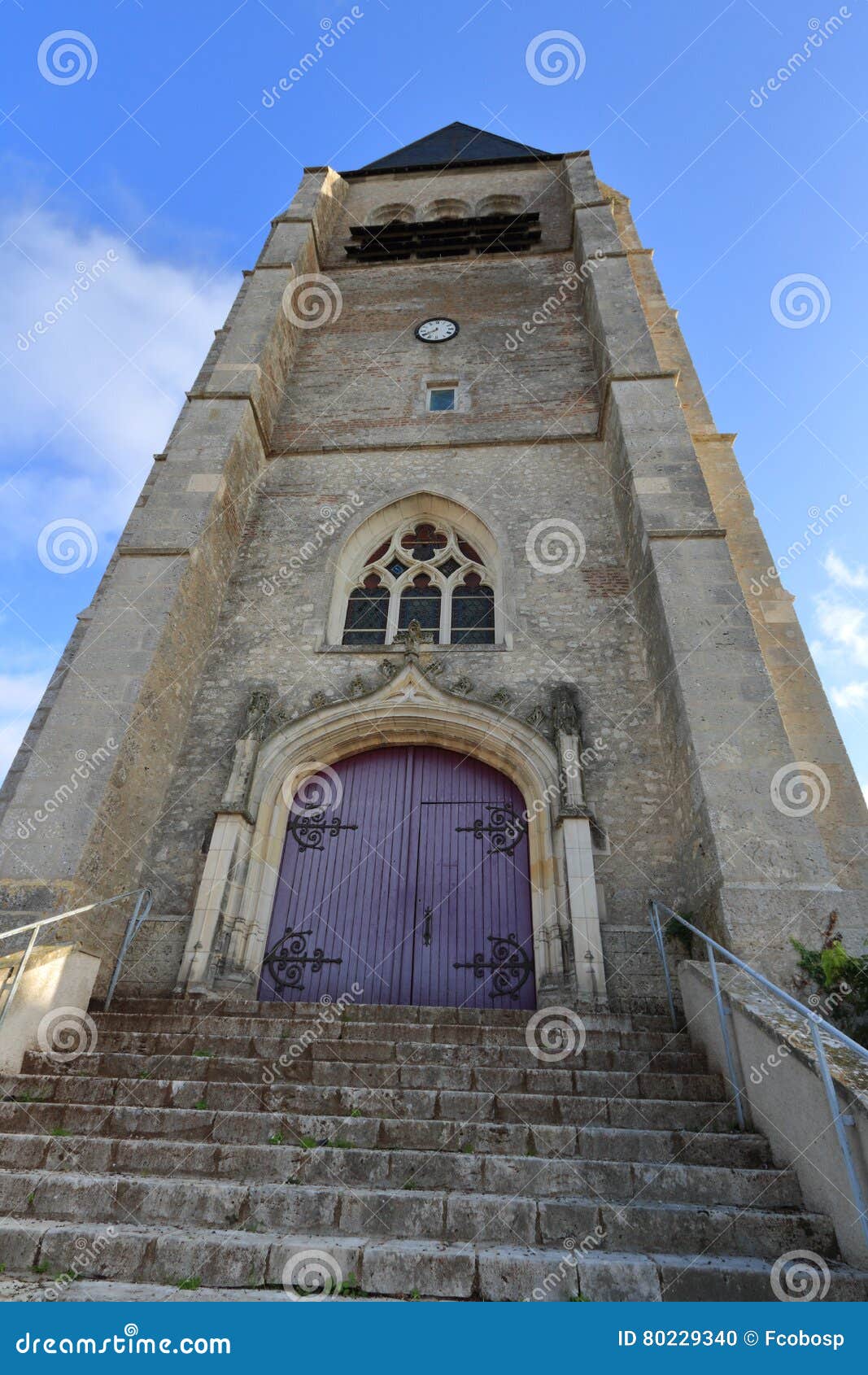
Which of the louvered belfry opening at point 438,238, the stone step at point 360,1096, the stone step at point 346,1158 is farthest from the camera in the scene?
the louvered belfry opening at point 438,238

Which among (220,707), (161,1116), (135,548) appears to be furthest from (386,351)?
(161,1116)

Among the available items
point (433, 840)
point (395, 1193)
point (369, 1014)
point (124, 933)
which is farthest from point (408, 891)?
point (395, 1193)

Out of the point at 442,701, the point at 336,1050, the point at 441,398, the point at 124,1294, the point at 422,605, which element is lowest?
the point at 124,1294

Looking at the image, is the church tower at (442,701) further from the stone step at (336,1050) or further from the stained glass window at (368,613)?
the stone step at (336,1050)

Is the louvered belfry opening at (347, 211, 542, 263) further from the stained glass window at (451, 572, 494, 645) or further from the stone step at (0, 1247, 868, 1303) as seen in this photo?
the stone step at (0, 1247, 868, 1303)

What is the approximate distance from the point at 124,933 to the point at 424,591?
4815mm

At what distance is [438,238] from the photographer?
13.2 metres

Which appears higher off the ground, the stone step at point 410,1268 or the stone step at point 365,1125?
the stone step at point 365,1125

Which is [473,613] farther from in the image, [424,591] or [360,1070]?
[360,1070]

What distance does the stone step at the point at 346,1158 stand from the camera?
3.12 m

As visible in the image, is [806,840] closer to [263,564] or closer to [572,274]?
[263,564]

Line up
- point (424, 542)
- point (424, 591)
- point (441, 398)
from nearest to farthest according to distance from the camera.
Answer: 1. point (424, 591)
2. point (424, 542)
3. point (441, 398)

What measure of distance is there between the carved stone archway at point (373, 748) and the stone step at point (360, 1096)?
1.41m

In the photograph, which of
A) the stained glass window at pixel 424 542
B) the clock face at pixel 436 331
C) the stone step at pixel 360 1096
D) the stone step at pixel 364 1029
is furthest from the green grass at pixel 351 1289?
the clock face at pixel 436 331
